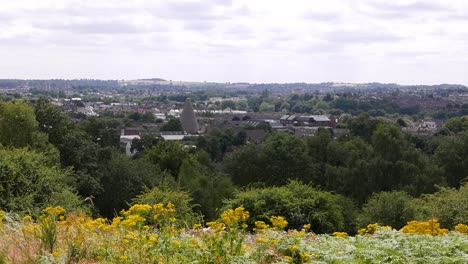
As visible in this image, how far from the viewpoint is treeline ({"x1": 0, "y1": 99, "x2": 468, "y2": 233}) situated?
55.6 feet

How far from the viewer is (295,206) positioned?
1656 cm

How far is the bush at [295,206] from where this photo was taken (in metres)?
16.4

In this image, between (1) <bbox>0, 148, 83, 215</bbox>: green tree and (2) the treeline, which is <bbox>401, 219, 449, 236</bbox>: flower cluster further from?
(1) <bbox>0, 148, 83, 215</bbox>: green tree

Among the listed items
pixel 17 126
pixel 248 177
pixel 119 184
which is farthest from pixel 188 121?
pixel 17 126

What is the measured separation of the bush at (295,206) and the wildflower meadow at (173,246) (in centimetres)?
871

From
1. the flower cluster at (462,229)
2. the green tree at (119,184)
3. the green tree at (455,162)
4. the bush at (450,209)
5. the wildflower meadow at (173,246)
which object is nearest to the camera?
→ the wildflower meadow at (173,246)

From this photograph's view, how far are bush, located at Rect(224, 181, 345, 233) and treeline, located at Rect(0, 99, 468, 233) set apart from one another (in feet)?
0.10

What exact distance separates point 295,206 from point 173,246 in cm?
1040

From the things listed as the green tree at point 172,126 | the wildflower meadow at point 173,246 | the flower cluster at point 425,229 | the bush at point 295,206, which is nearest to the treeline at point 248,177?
the bush at point 295,206

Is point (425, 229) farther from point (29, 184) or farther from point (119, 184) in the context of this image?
point (119, 184)

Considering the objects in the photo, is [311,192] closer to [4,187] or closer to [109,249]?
[4,187]

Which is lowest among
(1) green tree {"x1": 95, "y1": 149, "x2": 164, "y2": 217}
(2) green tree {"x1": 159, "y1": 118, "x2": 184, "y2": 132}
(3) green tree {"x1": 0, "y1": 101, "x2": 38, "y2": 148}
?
(2) green tree {"x1": 159, "y1": 118, "x2": 184, "y2": 132}

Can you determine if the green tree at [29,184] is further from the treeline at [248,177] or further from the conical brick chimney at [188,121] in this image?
the conical brick chimney at [188,121]

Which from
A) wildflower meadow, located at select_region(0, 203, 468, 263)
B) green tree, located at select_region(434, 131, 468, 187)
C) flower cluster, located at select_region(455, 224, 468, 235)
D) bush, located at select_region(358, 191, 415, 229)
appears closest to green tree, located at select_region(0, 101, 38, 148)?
bush, located at select_region(358, 191, 415, 229)
